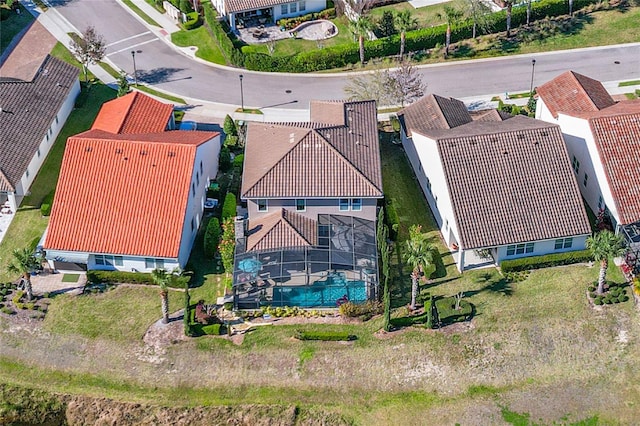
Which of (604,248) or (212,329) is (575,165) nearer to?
(604,248)

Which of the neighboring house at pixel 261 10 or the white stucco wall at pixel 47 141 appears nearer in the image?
A: the white stucco wall at pixel 47 141

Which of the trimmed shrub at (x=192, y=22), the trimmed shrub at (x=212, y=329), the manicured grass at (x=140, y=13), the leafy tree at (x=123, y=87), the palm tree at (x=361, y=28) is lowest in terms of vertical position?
the trimmed shrub at (x=212, y=329)

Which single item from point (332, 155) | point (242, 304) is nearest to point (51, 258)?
point (242, 304)

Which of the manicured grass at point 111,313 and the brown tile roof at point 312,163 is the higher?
the brown tile roof at point 312,163

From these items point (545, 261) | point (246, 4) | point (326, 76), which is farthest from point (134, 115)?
point (545, 261)

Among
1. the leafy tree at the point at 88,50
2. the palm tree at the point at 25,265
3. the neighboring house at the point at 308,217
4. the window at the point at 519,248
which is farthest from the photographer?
the leafy tree at the point at 88,50

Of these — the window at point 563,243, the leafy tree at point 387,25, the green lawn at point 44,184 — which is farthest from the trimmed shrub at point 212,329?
the leafy tree at point 387,25

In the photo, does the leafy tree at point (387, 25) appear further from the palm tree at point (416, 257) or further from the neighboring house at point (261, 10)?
the palm tree at point (416, 257)

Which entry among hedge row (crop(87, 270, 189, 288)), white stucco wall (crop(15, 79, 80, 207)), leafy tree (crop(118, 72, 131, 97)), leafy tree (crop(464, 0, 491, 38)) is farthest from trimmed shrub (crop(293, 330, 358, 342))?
leafy tree (crop(464, 0, 491, 38))
